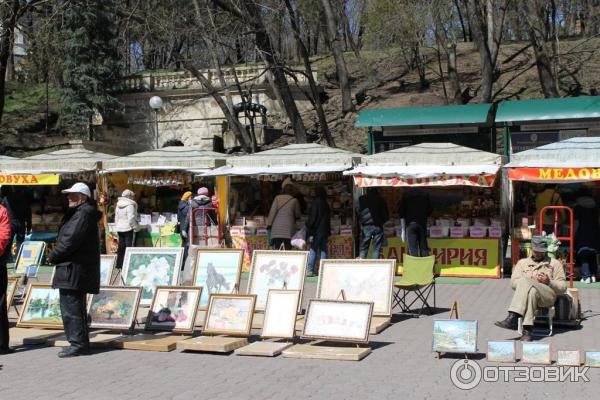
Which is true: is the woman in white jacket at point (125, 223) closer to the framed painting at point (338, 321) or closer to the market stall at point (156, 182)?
the market stall at point (156, 182)

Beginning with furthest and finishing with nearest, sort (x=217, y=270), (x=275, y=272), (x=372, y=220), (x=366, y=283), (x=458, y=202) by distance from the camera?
1. (x=458, y=202)
2. (x=372, y=220)
3. (x=217, y=270)
4. (x=275, y=272)
5. (x=366, y=283)

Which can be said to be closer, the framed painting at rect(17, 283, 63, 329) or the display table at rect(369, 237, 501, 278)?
the framed painting at rect(17, 283, 63, 329)

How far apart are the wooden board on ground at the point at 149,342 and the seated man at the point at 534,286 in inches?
149

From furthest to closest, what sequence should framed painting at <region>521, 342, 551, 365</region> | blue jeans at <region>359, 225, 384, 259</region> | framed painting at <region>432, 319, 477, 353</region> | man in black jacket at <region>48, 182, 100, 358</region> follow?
blue jeans at <region>359, 225, 384, 259</region> → man in black jacket at <region>48, 182, 100, 358</region> → framed painting at <region>432, 319, 477, 353</region> → framed painting at <region>521, 342, 551, 365</region>

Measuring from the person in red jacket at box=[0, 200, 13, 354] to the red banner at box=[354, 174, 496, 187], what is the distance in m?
7.74

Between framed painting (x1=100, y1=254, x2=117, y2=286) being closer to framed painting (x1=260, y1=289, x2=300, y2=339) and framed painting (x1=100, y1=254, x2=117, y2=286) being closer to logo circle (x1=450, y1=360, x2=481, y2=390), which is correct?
framed painting (x1=260, y1=289, x2=300, y2=339)

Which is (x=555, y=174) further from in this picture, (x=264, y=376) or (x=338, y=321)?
(x=264, y=376)

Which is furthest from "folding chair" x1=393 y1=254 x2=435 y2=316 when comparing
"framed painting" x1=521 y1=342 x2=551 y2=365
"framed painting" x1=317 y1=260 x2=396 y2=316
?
"framed painting" x1=521 y1=342 x2=551 y2=365

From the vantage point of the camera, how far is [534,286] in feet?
29.0

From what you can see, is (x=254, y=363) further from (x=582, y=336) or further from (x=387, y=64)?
(x=387, y=64)

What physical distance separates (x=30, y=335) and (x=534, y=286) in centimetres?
583

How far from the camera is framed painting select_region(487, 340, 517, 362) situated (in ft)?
24.6

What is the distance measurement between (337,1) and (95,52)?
914cm

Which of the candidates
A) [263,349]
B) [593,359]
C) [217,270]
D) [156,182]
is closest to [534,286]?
→ [593,359]
